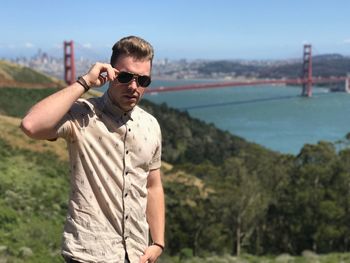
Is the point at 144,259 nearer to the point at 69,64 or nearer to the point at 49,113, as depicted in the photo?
the point at 49,113

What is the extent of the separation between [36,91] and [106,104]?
19840mm

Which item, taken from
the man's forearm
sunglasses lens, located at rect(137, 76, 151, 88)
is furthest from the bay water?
sunglasses lens, located at rect(137, 76, 151, 88)

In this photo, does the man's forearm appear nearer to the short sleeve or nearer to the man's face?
the short sleeve

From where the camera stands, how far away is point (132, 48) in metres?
0.97

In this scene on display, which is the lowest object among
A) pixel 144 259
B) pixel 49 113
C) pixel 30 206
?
pixel 30 206

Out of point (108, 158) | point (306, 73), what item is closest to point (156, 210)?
point (108, 158)

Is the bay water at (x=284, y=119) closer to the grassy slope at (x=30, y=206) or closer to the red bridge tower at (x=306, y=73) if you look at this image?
the red bridge tower at (x=306, y=73)

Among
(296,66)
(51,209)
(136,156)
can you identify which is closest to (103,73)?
(136,156)

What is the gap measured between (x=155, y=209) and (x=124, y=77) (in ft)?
1.06

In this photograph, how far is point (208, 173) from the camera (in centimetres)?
1094

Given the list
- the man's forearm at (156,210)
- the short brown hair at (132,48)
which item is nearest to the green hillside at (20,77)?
the man's forearm at (156,210)

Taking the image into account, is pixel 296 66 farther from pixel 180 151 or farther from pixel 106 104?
pixel 106 104

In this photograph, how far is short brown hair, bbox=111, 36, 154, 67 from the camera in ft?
3.16

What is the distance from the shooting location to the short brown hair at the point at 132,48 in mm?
962
